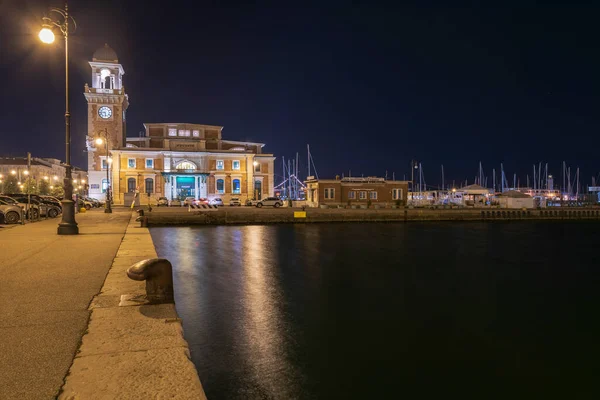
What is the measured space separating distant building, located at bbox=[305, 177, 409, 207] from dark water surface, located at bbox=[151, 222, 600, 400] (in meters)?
45.8

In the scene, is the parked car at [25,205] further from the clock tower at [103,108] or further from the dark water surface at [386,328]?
the clock tower at [103,108]

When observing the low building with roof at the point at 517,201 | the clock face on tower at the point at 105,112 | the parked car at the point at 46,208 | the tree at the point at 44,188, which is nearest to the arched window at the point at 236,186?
the clock face on tower at the point at 105,112

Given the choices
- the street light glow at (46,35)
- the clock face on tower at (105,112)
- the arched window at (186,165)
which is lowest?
the street light glow at (46,35)

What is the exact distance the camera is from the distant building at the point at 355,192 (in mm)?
62875

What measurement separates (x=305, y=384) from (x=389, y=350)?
79.1 inches

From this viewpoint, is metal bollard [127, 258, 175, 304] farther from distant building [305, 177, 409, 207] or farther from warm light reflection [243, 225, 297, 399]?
distant building [305, 177, 409, 207]

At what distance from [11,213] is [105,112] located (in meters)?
54.6

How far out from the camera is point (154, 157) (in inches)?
2753

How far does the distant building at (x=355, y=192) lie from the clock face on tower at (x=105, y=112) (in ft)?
121

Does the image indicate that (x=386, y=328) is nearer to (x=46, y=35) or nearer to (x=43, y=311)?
(x=43, y=311)

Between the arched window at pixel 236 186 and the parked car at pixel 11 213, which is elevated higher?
the arched window at pixel 236 186

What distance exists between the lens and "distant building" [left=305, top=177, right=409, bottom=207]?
6288 cm

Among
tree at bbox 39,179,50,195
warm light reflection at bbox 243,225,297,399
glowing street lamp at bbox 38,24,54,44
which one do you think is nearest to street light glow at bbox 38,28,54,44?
glowing street lamp at bbox 38,24,54,44

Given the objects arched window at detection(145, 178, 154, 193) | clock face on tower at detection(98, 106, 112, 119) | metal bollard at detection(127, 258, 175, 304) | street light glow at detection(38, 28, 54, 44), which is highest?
clock face on tower at detection(98, 106, 112, 119)
